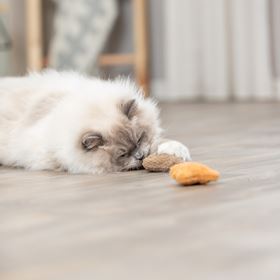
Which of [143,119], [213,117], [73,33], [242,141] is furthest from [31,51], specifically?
[143,119]

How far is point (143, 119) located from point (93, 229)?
2.36 feet

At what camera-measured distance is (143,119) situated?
5.69 feet

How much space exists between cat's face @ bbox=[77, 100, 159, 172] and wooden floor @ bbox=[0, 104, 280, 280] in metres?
0.06

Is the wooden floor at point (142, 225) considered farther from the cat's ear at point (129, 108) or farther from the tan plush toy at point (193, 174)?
the cat's ear at point (129, 108)

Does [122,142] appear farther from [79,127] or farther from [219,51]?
[219,51]

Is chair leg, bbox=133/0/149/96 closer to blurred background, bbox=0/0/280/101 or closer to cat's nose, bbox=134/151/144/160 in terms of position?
blurred background, bbox=0/0/280/101

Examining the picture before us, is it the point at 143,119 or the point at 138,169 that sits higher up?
the point at 143,119

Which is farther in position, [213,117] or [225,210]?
[213,117]

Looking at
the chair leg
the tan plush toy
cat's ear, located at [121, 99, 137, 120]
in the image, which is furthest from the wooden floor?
the chair leg

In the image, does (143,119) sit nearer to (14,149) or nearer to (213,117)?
(14,149)

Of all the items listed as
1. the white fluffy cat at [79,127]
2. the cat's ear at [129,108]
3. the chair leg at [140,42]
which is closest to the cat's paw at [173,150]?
the white fluffy cat at [79,127]

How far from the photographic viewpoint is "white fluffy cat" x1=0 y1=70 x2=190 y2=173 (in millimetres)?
1632

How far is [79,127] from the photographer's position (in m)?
1.63

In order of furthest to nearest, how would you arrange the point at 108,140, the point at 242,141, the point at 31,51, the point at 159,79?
the point at 159,79, the point at 31,51, the point at 242,141, the point at 108,140
